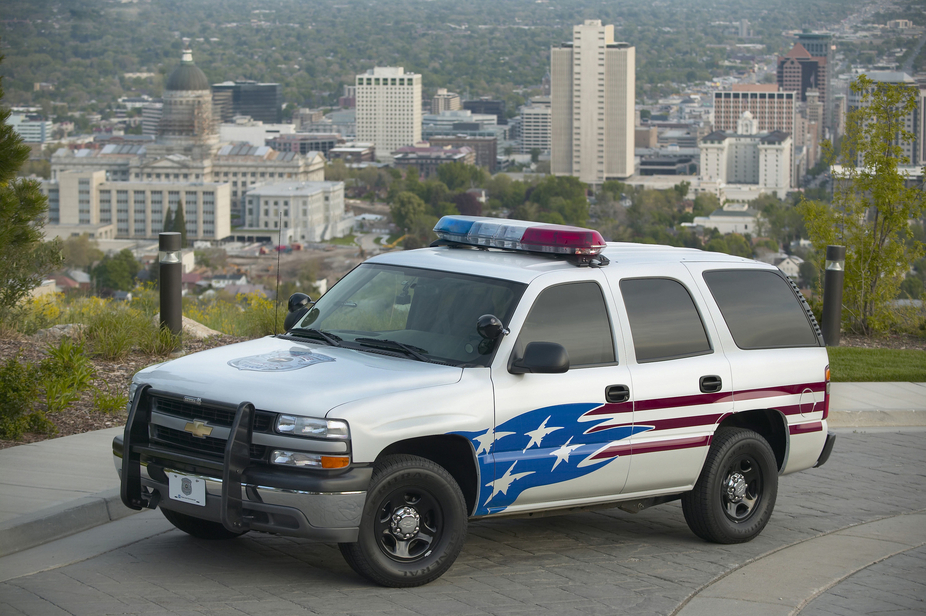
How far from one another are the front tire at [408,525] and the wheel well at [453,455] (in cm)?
16

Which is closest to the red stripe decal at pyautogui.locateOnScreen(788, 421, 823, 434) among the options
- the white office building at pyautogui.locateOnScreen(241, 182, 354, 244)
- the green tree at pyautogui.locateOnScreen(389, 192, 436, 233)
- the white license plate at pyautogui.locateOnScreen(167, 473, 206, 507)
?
the white license plate at pyautogui.locateOnScreen(167, 473, 206, 507)

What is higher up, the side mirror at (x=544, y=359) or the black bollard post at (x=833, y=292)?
the side mirror at (x=544, y=359)

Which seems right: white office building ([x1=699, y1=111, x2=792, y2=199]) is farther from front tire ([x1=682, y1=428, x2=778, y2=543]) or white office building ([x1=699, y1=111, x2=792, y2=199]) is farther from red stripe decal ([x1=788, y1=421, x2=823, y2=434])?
front tire ([x1=682, y1=428, x2=778, y2=543])

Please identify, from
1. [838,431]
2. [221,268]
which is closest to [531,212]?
[221,268]

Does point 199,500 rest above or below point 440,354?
below

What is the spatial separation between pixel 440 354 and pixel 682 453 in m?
1.51

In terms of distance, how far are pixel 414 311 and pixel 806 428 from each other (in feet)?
8.28

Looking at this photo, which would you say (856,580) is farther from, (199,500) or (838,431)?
(838,431)

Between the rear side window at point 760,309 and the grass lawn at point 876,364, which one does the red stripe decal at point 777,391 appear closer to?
the rear side window at point 760,309

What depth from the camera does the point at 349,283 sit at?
22.1ft

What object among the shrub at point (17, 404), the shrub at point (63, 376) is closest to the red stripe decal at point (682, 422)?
the shrub at point (17, 404)

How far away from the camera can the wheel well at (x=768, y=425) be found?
22.6 feet

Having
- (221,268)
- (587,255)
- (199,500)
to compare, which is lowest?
(221,268)

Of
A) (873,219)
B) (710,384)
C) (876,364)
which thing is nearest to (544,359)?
(710,384)
